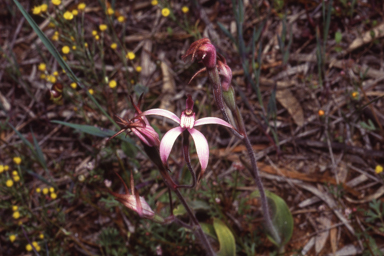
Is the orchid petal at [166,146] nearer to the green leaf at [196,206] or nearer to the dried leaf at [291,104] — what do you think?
the green leaf at [196,206]

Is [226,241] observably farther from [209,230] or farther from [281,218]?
[281,218]

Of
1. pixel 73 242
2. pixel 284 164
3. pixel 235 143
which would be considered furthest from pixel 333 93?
pixel 73 242

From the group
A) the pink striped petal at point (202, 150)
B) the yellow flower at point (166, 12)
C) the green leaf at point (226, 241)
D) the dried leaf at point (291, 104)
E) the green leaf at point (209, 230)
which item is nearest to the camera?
the pink striped petal at point (202, 150)

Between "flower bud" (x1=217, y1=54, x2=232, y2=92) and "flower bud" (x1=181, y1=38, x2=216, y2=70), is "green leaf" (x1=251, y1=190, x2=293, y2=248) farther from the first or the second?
"flower bud" (x1=181, y1=38, x2=216, y2=70)

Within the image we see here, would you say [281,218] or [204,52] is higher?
[204,52]

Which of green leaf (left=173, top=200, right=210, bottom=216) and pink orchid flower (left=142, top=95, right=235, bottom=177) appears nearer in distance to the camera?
pink orchid flower (left=142, top=95, right=235, bottom=177)

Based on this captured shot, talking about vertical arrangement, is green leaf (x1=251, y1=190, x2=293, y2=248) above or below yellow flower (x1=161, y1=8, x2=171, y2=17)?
below

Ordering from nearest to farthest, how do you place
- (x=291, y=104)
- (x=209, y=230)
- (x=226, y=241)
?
(x=226, y=241)
(x=209, y=230)
(x=291, y=104)

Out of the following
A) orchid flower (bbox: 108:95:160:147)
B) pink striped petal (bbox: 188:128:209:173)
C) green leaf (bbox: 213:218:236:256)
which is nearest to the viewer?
pink striped petal (bbox: 188:128:209:173)

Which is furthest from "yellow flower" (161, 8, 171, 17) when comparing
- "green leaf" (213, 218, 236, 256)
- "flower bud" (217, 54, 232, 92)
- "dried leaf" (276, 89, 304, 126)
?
Answer: "green leaf" (213, 218, 236, 256)

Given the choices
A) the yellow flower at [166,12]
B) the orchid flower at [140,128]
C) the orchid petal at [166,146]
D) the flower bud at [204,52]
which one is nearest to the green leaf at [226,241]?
the orchid flower at [140,128]

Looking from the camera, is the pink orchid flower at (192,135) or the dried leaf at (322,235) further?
the dried leaf at (322,235)

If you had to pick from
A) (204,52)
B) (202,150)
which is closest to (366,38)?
(204,52)
